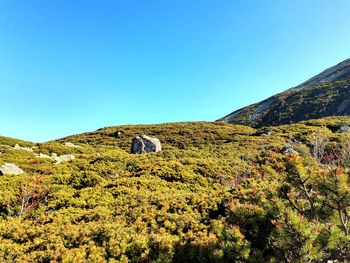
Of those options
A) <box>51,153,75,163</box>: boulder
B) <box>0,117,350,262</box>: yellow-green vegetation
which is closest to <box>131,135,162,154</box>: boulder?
<box>51,153,75,163</box>: boulder

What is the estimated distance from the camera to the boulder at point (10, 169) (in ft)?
67.3

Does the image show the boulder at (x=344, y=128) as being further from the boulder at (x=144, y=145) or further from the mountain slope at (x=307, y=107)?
the boulder at (x=144, y=145)

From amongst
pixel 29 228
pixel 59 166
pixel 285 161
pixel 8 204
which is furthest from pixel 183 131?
pixel 285 161

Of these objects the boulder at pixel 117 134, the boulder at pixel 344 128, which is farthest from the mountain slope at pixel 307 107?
the boulder at pixel 117 134

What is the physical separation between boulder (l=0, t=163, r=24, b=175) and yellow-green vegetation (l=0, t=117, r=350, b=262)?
890 millimetres

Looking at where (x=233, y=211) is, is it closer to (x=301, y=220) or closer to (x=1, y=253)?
(x=301, y=220)

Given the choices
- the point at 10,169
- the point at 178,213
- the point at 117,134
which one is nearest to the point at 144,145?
the point at 10,169

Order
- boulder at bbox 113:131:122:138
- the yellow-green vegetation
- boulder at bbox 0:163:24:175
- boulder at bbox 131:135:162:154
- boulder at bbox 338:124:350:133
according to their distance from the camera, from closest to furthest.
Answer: the yellow-green vegetation < boulder at bbox 0:163:24:175 < boulder at bbox 131:135:162:154 < boulder at bbox 338:124:350:133 < boulder at bbox 113:131:122:138

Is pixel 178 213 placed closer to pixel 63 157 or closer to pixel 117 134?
pixel 63 157

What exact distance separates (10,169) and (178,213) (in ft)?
54.0

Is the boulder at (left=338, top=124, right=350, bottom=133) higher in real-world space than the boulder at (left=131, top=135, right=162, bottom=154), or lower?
lower

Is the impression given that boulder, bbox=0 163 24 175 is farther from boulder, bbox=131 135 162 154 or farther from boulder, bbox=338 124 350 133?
boulder, bbox=338 124 350 133

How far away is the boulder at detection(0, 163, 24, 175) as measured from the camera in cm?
2051

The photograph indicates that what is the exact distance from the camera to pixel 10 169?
21.2 meters
